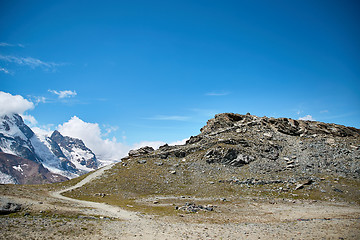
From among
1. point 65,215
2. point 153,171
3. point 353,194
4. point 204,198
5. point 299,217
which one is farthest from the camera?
point 153,171

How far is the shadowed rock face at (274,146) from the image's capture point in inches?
3039

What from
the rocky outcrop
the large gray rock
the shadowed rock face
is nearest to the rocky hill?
the rocky outcrop

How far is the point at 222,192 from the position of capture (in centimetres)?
6469

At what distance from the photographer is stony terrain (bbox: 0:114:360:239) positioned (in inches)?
1153

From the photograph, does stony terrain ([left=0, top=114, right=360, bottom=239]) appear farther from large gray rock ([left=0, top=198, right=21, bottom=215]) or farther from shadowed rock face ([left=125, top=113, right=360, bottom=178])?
large gray rock ([left=0, top=198, right=21, bottom=215])

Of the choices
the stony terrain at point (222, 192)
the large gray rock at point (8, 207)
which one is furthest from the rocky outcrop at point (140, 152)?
the large gray rock at point (8, 207)

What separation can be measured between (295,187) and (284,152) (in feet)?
100

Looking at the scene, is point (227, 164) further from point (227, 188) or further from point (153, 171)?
point (153, 171)

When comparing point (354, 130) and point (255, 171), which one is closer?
point (255, 171)

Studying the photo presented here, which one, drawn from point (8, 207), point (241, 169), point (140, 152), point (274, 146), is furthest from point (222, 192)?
point (140, 152)

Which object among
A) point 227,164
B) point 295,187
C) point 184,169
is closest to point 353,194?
point 295,187

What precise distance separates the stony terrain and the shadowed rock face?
0.44 meters

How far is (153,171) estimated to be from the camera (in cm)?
8544

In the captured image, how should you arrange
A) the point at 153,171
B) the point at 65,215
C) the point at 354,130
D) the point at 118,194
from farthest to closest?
the point at 354,130 < the point at 153,171 < the point at 118,194 < the point at 65,215
